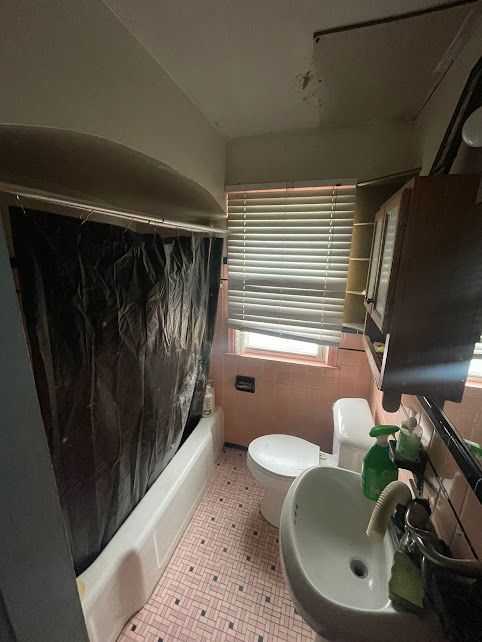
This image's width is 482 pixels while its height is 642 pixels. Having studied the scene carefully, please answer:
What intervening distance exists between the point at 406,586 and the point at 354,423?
904 mm

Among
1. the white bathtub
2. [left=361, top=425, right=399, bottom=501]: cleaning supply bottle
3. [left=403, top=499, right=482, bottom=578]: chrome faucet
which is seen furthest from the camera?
the white bathtub

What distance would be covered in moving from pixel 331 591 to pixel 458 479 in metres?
0.49

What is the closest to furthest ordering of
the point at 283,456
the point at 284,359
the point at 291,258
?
the point at 283,456 < the point at 291,258 < the point at 284,359

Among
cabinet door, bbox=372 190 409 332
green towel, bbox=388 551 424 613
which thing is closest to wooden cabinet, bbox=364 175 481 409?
cabinet door, bbox=372 190 409 332

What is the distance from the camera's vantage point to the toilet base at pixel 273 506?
1601 millimetres

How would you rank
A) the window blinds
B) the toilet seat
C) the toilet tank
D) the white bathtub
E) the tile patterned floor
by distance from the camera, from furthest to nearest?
the window blinds
the toilet seat
the toilet tank
the tile patterned floor
the white bathtub

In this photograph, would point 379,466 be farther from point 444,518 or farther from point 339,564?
point 339,564

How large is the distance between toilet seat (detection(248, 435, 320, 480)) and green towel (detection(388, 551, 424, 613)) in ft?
2.85

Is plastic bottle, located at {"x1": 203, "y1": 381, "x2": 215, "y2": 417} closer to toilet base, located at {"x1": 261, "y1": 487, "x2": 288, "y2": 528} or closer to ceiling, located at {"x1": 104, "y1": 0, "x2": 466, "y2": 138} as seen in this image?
toilet base, located at {"x1": 261, "y1": 487, "x2": 288, "y2": 528}

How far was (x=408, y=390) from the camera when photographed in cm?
86

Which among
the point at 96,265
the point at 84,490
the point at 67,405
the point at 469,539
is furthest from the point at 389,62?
the point at 84,490

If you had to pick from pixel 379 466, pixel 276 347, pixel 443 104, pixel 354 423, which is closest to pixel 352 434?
pixel 354 423

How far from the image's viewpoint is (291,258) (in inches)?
69.6

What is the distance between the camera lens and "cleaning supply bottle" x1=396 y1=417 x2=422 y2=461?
819mm
